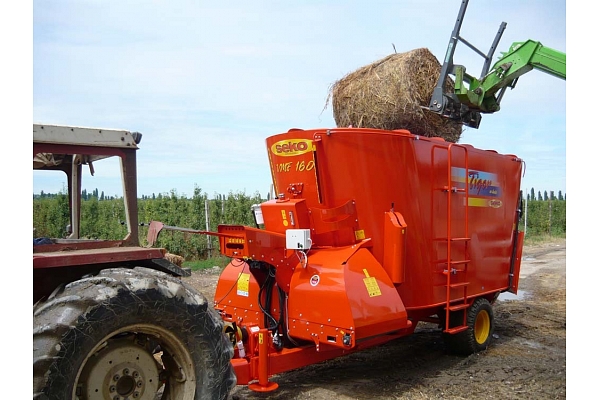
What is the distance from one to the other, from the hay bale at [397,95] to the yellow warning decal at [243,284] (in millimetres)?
2380

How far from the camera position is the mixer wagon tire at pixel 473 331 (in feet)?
20.2

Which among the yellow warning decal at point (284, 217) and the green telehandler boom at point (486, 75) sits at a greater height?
the green telehandler boom at point (486, 75)

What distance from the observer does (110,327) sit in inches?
124

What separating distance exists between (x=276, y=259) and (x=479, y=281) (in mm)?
2909

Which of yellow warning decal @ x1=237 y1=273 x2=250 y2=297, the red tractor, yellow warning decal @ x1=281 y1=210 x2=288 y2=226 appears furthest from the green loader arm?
the red tractor

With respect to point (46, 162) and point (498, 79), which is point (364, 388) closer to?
point (46, 162)

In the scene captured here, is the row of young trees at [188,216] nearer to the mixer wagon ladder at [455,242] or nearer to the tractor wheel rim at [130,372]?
the mixer wagon ladder at [455,242]

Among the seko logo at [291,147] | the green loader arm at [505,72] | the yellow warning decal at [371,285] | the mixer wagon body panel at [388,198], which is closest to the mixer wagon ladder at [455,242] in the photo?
the mixer wagon body panel at [388,198]

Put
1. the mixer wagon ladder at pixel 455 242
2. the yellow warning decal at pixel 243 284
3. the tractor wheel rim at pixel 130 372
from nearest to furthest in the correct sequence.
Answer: the tractor wheel rim at pixel 130 372 < the yellow warning decal at pixel 243 284 < the mixer wagon ladder at pixel 455 242

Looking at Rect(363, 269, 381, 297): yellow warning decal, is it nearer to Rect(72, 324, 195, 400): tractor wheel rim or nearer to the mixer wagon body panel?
the mixer wagon body panel

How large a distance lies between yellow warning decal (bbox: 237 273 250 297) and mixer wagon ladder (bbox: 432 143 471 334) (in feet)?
6.83

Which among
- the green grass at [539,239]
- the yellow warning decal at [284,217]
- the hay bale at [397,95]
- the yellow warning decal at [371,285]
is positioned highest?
the hay bale at [397,95]

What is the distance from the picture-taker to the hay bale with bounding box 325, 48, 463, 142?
245 inches

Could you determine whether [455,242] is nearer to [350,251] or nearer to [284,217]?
[350,251]
